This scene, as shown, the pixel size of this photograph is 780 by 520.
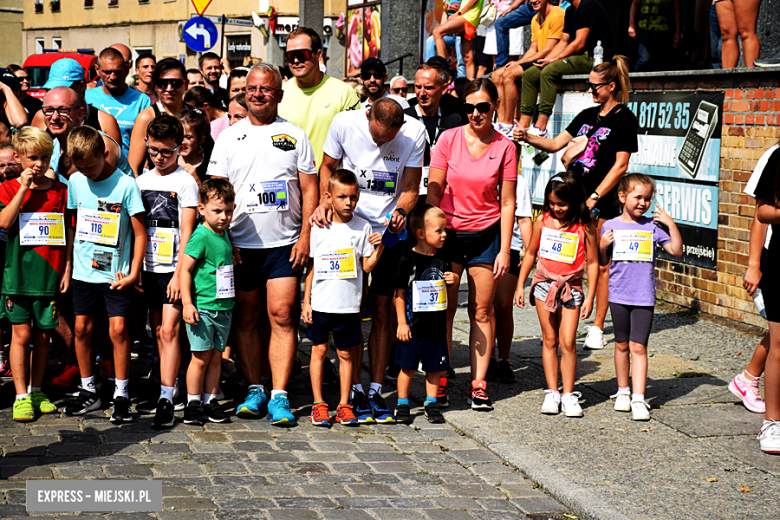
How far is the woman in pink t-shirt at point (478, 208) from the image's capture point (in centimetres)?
652

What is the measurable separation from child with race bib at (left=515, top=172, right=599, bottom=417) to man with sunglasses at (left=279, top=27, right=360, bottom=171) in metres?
1.67

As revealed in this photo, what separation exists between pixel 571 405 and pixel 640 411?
1.48ft

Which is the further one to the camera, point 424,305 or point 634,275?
point 634,275

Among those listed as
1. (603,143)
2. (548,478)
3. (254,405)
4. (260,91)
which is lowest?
(548,478)

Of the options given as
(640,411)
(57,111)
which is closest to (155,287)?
(57,111)

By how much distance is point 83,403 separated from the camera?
6.29 metres

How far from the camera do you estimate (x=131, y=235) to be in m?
6.29

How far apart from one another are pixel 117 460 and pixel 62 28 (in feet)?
146

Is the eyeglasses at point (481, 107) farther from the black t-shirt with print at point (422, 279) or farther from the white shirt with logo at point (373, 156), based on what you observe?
the black t-shirt with print at point (422, 279)

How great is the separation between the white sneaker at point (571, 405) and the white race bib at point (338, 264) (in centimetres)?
170

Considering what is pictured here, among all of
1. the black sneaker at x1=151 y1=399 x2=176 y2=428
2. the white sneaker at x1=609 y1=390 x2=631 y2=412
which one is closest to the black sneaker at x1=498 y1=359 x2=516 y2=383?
the white sneaker at x1=609 y1=390 x2=631 y2=412

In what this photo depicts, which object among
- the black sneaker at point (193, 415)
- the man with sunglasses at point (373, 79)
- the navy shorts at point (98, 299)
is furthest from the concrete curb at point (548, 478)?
the man with sunglasses at point (373, 79)

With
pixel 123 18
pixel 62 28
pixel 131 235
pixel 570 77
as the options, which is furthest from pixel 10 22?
pixel 131 235

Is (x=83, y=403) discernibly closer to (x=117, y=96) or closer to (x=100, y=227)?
(x=100, y=227)
